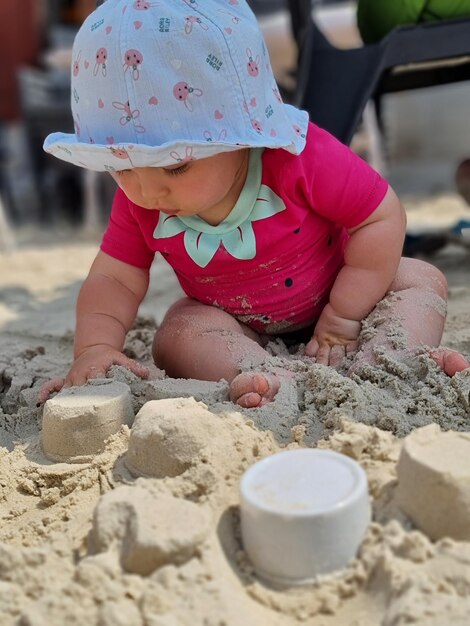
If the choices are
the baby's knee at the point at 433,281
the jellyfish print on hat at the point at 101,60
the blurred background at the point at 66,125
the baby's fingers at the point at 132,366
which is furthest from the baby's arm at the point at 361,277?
the blurred background at the point at 66,125

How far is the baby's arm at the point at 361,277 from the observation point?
5.56ft

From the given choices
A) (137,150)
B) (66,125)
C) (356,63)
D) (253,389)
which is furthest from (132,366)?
(66,125)

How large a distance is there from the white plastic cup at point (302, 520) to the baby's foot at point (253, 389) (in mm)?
390

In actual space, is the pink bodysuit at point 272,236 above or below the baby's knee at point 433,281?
above

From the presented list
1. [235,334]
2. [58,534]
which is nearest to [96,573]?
[58,534]

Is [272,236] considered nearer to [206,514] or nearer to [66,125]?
[206,514]

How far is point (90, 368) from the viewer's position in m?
1.67

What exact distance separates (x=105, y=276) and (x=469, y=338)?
81cm

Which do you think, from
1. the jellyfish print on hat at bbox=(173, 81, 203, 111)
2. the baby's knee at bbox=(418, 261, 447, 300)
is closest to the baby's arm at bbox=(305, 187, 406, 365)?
the baby's knee at bbox=(418, 261, 447, 300)

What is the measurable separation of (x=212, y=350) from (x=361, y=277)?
336 mm

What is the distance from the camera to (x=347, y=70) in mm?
2424

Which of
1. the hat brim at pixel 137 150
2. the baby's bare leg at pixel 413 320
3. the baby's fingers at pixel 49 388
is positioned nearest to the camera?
the hat brim at pixel 137 150

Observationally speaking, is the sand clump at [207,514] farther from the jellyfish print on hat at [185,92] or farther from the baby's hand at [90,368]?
the jellyfish print on hat at [185,92]

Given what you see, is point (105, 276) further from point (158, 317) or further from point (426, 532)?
point (426, 532)
